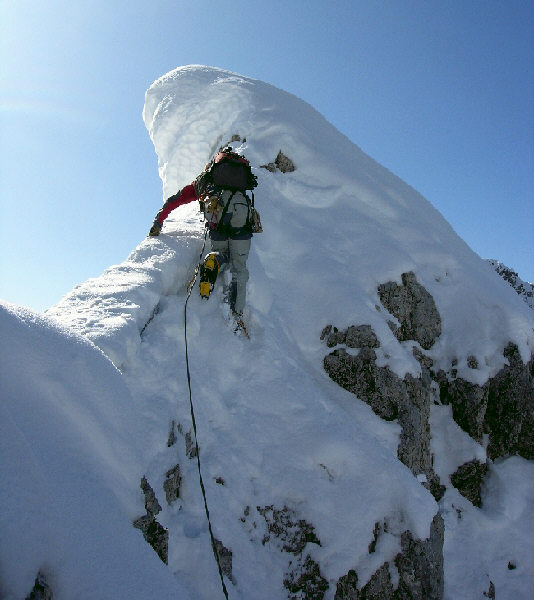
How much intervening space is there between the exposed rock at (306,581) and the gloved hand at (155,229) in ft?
18.8

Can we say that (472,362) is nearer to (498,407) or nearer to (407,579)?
(498,407)

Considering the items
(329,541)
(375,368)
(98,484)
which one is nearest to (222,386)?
(329,541)

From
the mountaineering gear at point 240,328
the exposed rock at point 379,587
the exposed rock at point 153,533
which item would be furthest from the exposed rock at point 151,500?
the mountaineering gear at point 240,328

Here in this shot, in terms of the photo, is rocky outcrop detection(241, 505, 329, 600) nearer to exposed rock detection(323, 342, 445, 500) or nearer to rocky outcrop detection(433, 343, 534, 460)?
exposed rock detection(323, 342, 445, 500)

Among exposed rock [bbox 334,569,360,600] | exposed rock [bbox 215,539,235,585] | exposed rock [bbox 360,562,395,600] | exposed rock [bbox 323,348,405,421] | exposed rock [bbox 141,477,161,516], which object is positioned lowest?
exposed rock [bbox 215,539,235,585]

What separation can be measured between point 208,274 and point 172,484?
3245mm

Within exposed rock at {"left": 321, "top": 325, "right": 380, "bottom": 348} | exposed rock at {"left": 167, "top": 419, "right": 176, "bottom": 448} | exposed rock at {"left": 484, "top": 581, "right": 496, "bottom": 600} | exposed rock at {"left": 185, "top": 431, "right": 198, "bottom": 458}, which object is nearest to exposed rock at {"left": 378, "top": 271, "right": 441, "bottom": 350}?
exposed rock at {"left": 321, "top": 325, "right": 380, "bottom": 348}

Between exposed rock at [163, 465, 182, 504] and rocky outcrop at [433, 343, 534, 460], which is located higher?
rocky outcrop at [433, 343, 534, 460]

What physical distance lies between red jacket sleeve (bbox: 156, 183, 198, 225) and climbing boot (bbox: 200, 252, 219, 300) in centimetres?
167

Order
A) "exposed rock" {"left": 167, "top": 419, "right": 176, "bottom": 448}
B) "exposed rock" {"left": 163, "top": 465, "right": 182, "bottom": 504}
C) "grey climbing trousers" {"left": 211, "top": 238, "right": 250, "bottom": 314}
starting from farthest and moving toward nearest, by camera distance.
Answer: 1. "grey climbing trousers" {"left": 211, "top": 238, "right": 250, "bottom": 314}
2. "exposed rock" {"left": 167, "top": 419, "right": 176, "bottom": 448}
3. "exposed rock" {"left": 163, "top": 465, "right": 182, "bottom": 504}

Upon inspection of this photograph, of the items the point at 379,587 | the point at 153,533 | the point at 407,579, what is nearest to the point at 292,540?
the point at 379,587

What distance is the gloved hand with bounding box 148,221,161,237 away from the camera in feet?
23.9

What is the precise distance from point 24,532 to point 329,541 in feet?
14.1

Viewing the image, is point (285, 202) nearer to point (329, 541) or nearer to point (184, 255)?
point (184, 255)
